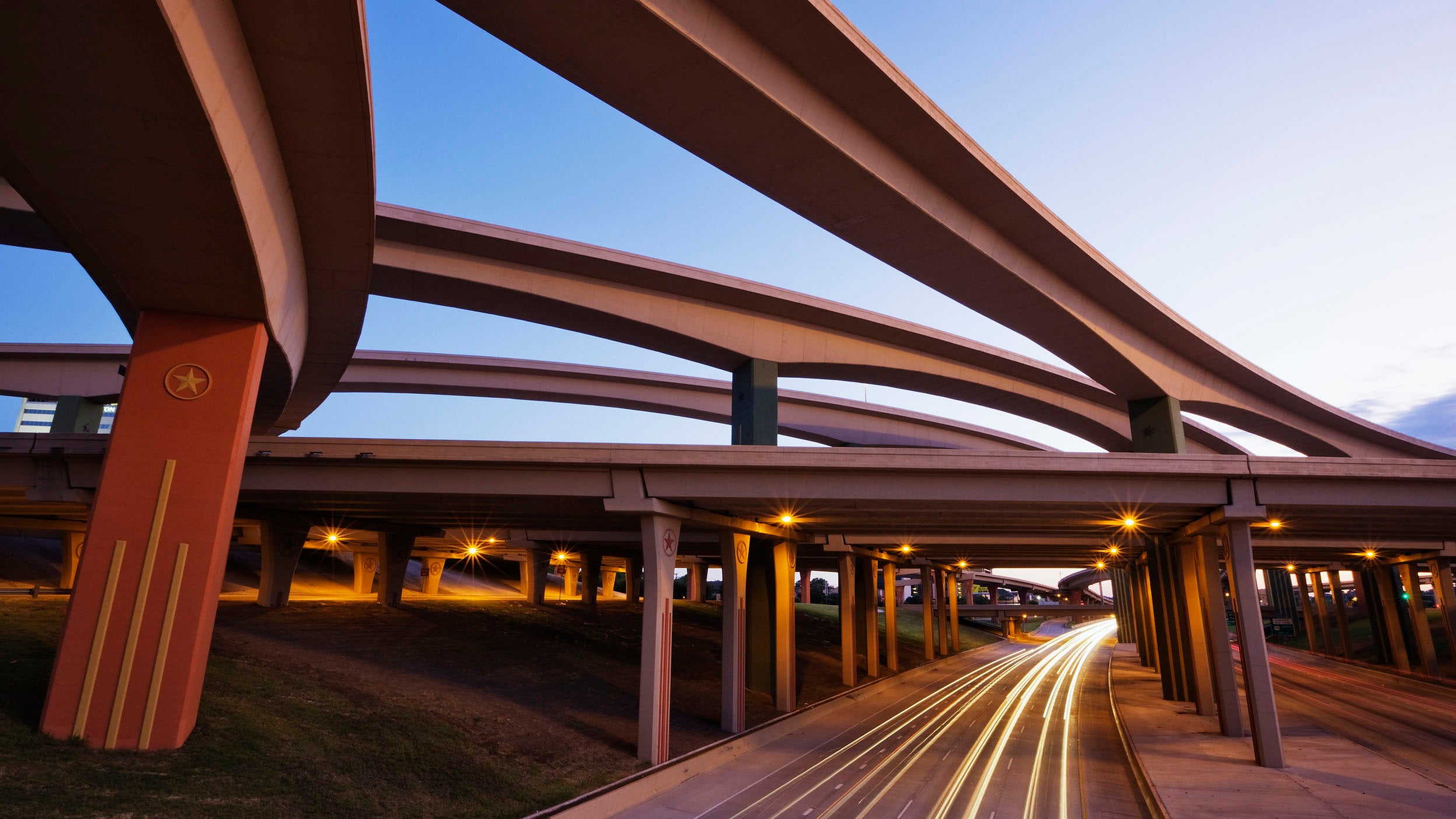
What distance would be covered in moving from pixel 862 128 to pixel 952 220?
12.4 feet

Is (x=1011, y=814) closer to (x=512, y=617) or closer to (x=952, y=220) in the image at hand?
(x=952, y=220)

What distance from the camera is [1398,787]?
762 inches

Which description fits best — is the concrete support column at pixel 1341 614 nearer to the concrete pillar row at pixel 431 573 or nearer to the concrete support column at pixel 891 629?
the concrete support column at pixel 891 629

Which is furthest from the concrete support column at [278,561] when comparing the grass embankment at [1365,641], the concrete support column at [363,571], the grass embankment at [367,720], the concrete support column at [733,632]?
the grass embankment at [1365,641]

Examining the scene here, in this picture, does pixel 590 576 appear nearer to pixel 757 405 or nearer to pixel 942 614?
pixel 942 614

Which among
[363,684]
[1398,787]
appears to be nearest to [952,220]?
[1398,787]

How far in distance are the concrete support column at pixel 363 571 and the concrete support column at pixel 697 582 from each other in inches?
1072

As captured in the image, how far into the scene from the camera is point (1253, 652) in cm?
2220

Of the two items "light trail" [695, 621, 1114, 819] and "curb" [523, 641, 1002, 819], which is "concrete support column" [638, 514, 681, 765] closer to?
"curb" [523, 641, 1002, 819]

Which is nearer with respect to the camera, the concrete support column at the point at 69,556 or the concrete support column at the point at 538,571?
the concrete support column at the point at 69,556

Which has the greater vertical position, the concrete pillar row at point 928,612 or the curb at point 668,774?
the concrete pillar row at point 928,612

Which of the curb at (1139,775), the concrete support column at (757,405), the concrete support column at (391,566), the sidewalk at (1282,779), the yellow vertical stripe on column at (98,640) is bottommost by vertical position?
the curb at (1139,775)

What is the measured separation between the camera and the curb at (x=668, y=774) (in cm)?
1666

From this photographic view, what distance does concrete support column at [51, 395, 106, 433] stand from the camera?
3378cm
